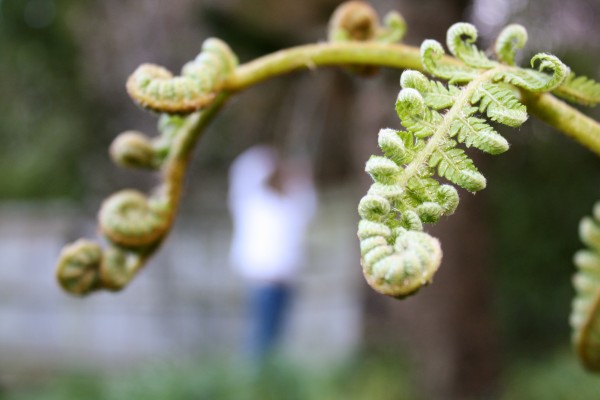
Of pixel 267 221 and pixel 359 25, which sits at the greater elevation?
pixel 267 221

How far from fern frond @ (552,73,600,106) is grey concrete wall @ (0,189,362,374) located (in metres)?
6.40

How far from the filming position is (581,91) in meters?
0.74

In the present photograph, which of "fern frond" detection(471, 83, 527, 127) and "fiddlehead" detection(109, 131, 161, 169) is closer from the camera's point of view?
"fern frond" detection(471, 83, 527, 127)

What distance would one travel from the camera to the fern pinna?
1.67 feet

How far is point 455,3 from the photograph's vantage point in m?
3.75

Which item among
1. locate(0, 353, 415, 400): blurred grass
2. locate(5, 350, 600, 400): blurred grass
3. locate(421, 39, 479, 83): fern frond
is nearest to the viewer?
locate(421, 39, 479, 83): fern frond

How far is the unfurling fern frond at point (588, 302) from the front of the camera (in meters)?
0.92

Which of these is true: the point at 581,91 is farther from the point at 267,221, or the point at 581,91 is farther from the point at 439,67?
the point at 267,221

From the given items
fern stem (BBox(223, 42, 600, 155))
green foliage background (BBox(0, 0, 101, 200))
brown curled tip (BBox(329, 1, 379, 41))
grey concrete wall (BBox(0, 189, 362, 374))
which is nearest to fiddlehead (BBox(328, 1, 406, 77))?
brown curled tip (BBox(329, 1, 379, 41))

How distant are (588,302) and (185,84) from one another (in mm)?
602

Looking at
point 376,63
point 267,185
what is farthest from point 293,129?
point 376,63

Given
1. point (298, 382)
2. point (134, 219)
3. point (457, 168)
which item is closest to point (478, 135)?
point (457, 168)

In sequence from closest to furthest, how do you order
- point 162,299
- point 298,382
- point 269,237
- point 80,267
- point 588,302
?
1. point 80,267
2. point 588,302
3. point 298,382
4. point 269,237
5. point 162,299

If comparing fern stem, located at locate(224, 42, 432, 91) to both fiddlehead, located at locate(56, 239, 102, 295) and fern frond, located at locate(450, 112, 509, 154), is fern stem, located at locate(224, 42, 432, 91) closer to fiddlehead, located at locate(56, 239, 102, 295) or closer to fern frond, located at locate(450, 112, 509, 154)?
fern frond, located at locate(450, 112, 509, 154)
